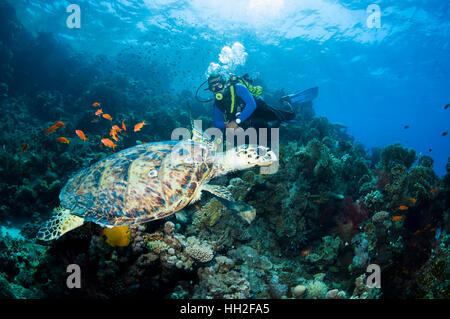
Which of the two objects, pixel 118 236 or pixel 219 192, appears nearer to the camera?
pixel 118 236

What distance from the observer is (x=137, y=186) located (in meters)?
3.07

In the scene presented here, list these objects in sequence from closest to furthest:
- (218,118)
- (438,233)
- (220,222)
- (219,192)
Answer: (219,192) < (220,222) < (438,233) < (218,118)

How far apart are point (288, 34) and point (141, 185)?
2801cm

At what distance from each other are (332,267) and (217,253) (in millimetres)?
2342

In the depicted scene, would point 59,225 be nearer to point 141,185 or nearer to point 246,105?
point 141,185

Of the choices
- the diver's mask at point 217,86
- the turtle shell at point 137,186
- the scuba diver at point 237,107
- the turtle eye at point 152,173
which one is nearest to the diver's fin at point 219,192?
the turtle shell at point 137,186

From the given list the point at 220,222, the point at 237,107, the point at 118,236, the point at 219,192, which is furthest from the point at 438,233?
the point at 118,236

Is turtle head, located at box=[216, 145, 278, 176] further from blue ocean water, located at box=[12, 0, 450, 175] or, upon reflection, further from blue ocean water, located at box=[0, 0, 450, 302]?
blue ocean water, located at box=[12, 0, 450, 175]

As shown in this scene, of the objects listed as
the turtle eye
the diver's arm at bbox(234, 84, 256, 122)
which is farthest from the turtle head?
the diver's arm at bbox(234, 84, 256, 122)

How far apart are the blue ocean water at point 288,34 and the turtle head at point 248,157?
17.9m

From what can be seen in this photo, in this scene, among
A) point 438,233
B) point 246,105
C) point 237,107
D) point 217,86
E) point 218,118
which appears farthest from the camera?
point 218,118

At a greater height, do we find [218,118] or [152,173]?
[218,118]

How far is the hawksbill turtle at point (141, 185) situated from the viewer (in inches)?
114
